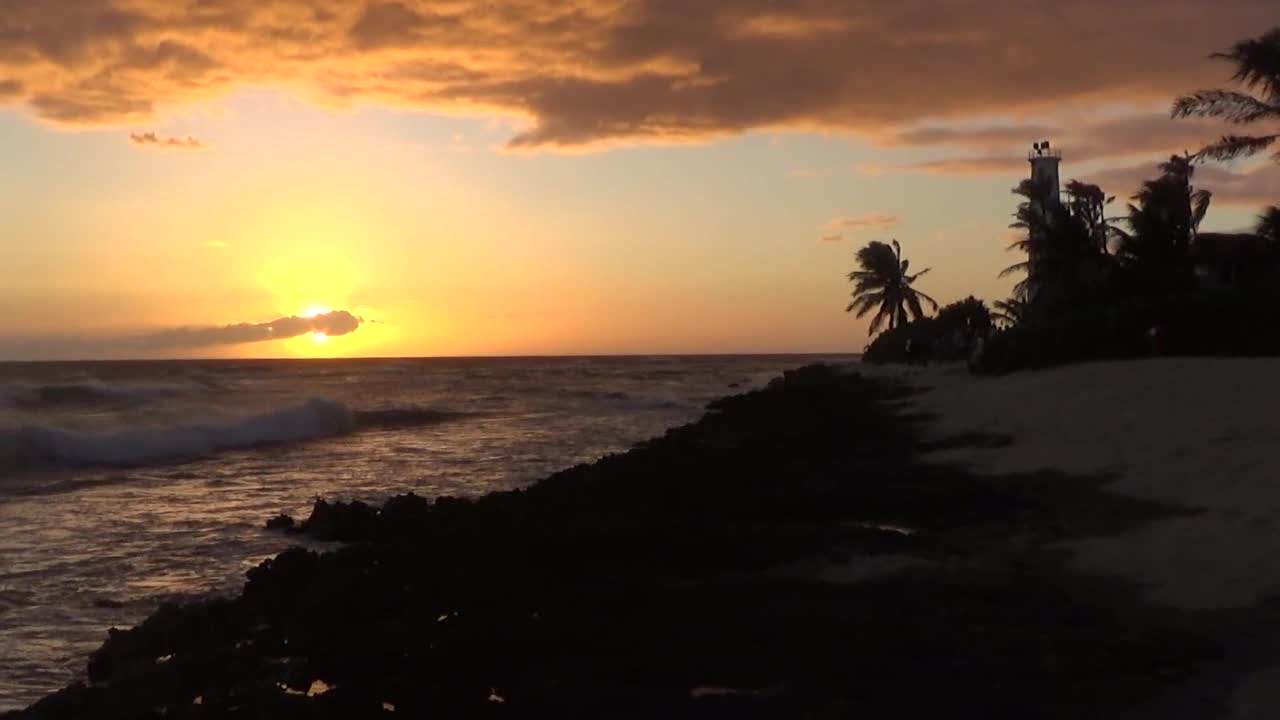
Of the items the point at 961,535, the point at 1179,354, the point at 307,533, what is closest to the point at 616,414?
the point at 1179,354

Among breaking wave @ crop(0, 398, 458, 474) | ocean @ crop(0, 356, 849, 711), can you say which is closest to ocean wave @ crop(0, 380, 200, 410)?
ocean @ crop(0, 356, 849, 711)

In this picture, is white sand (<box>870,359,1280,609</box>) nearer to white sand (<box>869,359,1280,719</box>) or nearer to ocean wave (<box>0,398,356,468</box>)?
white sand (<box>869,359,1280,719</box>)

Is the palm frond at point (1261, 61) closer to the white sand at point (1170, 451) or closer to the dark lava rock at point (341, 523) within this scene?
the white sand at point (1170, 451)

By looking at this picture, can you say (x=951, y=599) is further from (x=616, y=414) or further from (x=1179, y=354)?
(x=616, y=414)

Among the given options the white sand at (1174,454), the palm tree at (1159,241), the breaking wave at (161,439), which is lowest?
the breaking wave at (161,439)

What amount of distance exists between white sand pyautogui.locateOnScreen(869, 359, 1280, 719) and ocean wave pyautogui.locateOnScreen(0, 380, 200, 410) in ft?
124

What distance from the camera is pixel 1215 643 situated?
6355 mm

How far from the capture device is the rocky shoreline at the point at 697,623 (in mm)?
6039

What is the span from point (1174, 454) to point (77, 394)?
51.0m

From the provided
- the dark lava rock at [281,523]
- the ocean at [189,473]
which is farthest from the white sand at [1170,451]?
the dark lava rock at [281,523]

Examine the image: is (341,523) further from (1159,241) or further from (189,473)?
(1159,241)

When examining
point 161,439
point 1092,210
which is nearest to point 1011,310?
point 1092,210

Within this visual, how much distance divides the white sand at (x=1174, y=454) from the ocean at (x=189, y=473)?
7315 mm

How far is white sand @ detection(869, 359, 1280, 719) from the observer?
782cm
